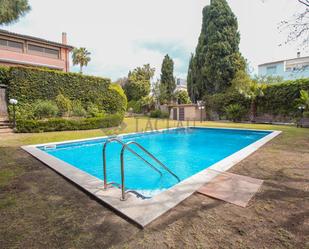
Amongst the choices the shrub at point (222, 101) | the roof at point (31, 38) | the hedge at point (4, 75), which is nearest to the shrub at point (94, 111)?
the hedge at point (4, 75)

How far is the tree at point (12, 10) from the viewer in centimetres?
1441

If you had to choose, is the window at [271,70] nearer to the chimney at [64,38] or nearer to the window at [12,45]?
the chimney at [64,38]

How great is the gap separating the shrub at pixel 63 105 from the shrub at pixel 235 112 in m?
16.3

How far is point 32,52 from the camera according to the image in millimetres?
20109

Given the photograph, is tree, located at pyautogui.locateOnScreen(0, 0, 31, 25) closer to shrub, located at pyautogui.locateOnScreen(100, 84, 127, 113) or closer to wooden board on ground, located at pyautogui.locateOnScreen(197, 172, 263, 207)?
shrub, located at pyautogui.locateOnScreen(100, 84, 127, 113)

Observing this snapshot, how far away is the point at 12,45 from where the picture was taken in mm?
18922

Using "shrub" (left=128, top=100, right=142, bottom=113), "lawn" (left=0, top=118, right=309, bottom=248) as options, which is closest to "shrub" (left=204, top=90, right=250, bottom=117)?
"shrub" (left=128, top=100, right=142, bottom=113)

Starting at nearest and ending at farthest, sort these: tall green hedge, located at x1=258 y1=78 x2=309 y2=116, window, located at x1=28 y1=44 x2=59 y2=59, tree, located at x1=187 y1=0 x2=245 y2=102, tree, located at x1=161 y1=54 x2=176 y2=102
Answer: tall green hedge, located at x1=258 y1=78 x2=309 y2=116 → window, located at x1=28 y1=44 x2=59 y2=59 → tree, located at x1=187 y1=0 x2=245 y2=102 → tree, located at x1=161 y1=54 x2=176 y2=102

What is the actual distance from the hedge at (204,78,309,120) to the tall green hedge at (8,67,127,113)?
12.7 meters

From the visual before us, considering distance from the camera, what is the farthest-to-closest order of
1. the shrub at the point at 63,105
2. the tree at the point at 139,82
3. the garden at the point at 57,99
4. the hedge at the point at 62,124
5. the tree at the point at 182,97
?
the tree at the point at 139,82, the tree at the point at 182,97, the shrub at the point at 63,105, the garden at the point at 57,99, the hedge at the point at 62,124

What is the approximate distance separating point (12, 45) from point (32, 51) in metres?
1.81

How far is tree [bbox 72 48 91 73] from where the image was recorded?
3250cm

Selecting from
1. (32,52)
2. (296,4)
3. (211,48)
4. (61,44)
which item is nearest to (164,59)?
(211,48)

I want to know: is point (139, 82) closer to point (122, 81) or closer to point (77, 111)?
point (122, 81)
